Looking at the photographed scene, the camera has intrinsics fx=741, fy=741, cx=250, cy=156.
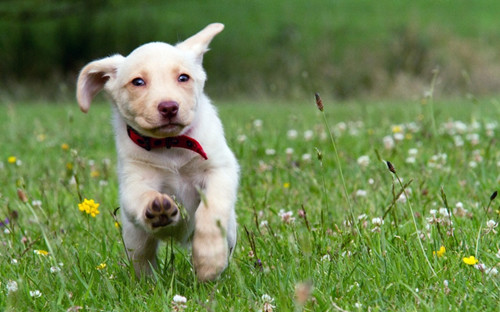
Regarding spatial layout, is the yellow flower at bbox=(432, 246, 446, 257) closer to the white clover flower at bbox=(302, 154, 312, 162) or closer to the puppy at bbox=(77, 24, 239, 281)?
the puppy at bbox=(77, 24, 239, 281)

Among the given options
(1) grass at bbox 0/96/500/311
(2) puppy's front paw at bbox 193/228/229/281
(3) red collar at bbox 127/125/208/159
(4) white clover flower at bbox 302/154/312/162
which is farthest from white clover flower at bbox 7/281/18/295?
(4) white clover flower at bbox 302/154/312/162

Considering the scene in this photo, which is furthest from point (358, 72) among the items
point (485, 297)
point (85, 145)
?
point (485, 297)

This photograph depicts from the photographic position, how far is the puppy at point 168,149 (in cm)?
312

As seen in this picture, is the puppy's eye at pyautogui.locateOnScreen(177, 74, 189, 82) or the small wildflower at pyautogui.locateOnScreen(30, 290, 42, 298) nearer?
the small wildflower at pyautogui.locateOnScreen(30, 290, 42, 298)

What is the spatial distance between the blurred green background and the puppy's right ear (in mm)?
13425

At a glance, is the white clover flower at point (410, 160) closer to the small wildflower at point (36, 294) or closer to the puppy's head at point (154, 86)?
the puppy's head at point (154, 86)

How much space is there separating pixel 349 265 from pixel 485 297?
0.63 m

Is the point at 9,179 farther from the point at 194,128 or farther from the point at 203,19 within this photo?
the point at 203,19

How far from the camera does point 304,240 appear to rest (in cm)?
212

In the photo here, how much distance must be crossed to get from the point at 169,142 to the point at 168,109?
0.94ft

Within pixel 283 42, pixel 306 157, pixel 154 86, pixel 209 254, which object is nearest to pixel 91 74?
pixel 154 86

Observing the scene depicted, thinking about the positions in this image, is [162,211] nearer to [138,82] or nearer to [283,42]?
[138,82]

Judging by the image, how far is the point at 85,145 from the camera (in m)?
7.55

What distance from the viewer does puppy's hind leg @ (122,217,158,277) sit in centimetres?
350
